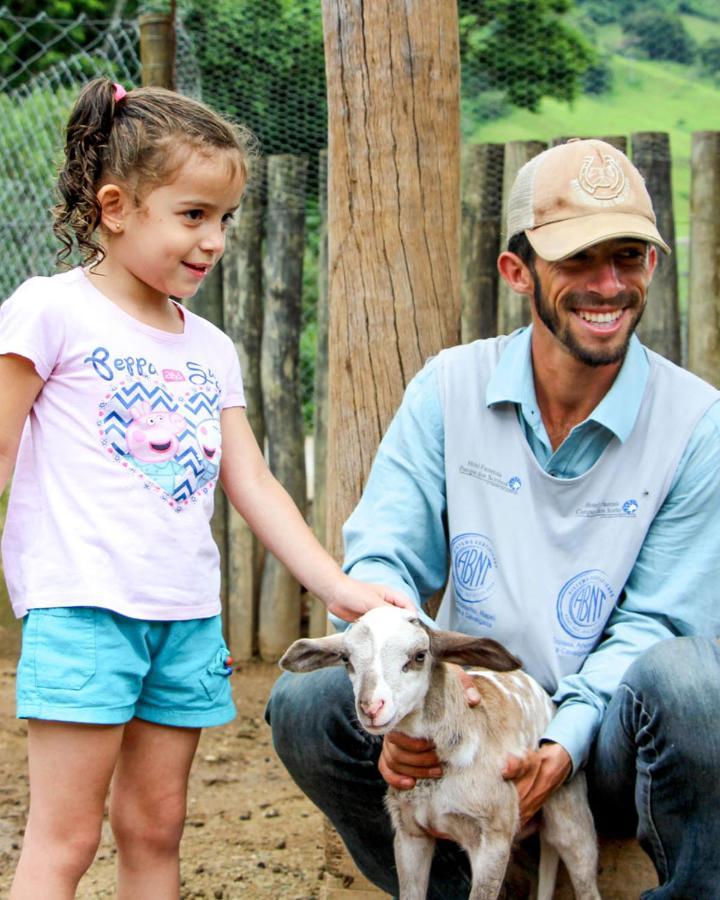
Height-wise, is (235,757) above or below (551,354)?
below

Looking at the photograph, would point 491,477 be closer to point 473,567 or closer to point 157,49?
point 473,567

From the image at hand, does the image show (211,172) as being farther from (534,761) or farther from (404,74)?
(534,761)

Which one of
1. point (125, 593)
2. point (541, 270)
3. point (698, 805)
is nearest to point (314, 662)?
point (125, 593)

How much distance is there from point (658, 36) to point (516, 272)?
11306 millimetres

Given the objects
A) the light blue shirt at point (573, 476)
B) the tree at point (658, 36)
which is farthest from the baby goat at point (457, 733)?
the tree at point (658, 36)

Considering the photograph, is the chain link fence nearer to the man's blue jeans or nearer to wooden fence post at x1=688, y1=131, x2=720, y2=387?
wooden fence post at x1=688, y1=131, x2=720, y2=387

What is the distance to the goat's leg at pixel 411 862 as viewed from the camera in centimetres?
321

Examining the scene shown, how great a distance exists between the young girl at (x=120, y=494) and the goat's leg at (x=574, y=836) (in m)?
0.62

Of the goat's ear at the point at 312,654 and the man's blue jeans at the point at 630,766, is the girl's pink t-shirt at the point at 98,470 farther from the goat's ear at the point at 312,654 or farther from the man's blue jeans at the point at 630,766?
the man's blue jeans at the point at 630,766

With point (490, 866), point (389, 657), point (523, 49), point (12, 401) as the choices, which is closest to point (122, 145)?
point (12, 401)

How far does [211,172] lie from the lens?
3027 millimetres

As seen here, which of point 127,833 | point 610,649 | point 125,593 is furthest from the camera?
point 610,649

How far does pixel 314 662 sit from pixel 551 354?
106 cm

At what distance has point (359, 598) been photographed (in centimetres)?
314
